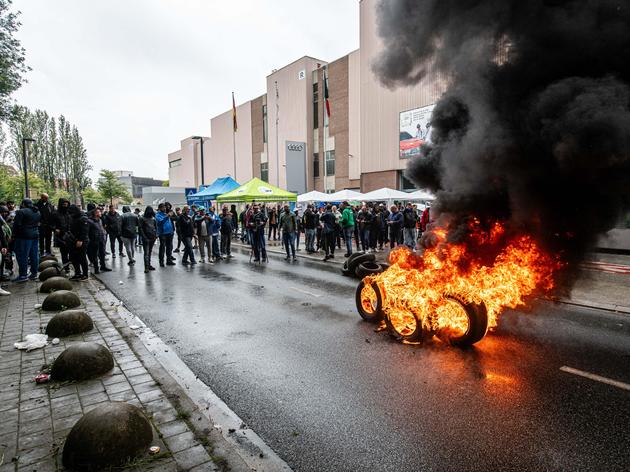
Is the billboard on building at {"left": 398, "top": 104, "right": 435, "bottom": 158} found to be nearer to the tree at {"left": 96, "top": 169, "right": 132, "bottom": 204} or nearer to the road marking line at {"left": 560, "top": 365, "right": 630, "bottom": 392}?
the road marking line at {"left": 560, "top": 365, "right": 630, "bottom": 392}

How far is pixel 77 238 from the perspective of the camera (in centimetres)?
930

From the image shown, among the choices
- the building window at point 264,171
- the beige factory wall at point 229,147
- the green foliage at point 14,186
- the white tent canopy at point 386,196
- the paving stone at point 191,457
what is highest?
the beige factory wall at point 229,147

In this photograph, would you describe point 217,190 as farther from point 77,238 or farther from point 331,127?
point 331,127

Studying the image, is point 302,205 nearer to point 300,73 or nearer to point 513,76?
point 300,73

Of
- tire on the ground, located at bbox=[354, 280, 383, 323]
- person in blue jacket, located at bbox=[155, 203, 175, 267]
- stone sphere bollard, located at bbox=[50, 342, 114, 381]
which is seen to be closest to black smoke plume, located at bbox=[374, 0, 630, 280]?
tire on the ground, located at bbox=[354, 280, 383, 323]

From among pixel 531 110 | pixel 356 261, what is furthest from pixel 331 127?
pixel 531 110

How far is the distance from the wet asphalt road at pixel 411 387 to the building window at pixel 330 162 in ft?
95.1

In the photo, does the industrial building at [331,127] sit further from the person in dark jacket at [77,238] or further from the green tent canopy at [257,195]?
the person in dark jacket at [77,238]

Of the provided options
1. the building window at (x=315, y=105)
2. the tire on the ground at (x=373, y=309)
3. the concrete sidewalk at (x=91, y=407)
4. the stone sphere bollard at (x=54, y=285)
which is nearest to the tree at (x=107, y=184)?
the building window at (x=315, y=105)

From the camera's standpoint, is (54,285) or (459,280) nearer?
(459,280)

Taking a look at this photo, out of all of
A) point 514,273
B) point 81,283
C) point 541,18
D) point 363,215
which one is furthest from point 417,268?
point 363,215

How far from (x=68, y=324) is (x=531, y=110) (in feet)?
22.1

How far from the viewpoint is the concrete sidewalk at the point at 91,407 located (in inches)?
107

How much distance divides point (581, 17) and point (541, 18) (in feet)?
1.47
